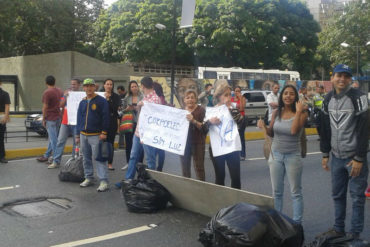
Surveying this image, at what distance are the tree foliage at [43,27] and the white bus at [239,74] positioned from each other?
58.3 ft

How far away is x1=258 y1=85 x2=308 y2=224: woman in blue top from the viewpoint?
4734 millimetres

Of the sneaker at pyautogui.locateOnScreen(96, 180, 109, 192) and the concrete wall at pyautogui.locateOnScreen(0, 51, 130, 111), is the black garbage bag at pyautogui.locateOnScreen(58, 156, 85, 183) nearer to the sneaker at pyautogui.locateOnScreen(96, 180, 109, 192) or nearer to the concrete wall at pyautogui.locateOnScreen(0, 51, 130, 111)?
the sneaker at pyautogui.locateOnScreen(96, 180, 109, 192)

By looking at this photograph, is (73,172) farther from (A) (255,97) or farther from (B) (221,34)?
(B) (221,34)

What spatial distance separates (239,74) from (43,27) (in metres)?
21.3

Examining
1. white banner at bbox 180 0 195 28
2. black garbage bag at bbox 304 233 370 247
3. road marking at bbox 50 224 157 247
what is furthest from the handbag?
white banner at bbox 180 0 195 28

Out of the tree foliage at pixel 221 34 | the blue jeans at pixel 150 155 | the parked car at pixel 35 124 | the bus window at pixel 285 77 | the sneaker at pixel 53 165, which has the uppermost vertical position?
the tree foliage at pixel 221 34

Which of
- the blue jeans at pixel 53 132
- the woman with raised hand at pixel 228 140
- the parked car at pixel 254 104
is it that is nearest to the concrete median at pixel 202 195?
the woman with raised hand at pixel 228 140

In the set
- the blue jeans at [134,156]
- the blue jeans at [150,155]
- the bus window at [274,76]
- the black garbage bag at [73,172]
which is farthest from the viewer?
the bus window at [274,76]

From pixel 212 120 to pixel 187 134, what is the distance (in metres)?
0.56

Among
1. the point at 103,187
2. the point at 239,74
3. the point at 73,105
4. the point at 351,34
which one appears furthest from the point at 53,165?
the point at 351,34

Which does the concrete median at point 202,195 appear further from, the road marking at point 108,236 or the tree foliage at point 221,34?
the tree foliage at point 221,34

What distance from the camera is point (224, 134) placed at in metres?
5.62

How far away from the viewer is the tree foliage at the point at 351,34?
41.9m

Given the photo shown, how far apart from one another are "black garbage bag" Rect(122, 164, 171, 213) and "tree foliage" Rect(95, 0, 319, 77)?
35857 millimetres
